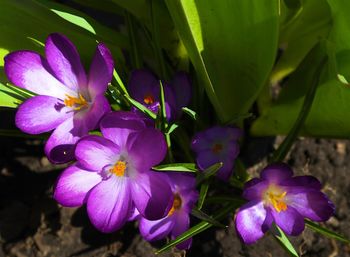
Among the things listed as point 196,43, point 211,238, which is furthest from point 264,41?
point 211,238

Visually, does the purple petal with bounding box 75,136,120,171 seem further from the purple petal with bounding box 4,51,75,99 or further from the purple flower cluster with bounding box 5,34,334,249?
the purple petal with bounding box 4,51,75,99

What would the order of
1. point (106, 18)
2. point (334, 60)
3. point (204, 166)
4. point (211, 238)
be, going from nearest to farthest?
point (334, 60), point (204, 166), point (211, 238), point (106, 18)

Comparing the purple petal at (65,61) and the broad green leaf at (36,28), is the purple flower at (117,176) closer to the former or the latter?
the purple petal at (65,61)

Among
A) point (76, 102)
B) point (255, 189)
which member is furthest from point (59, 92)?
point (255, 189)

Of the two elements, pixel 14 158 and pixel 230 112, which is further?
pixel 14 158

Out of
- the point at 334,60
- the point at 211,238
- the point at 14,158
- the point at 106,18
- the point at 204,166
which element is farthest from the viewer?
the point at 106,18

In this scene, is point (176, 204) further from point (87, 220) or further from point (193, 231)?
point (87, 220)

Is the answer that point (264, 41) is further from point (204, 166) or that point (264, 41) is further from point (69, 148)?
point (69, 148)

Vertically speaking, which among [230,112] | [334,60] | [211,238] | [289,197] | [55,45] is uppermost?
[55,45]
